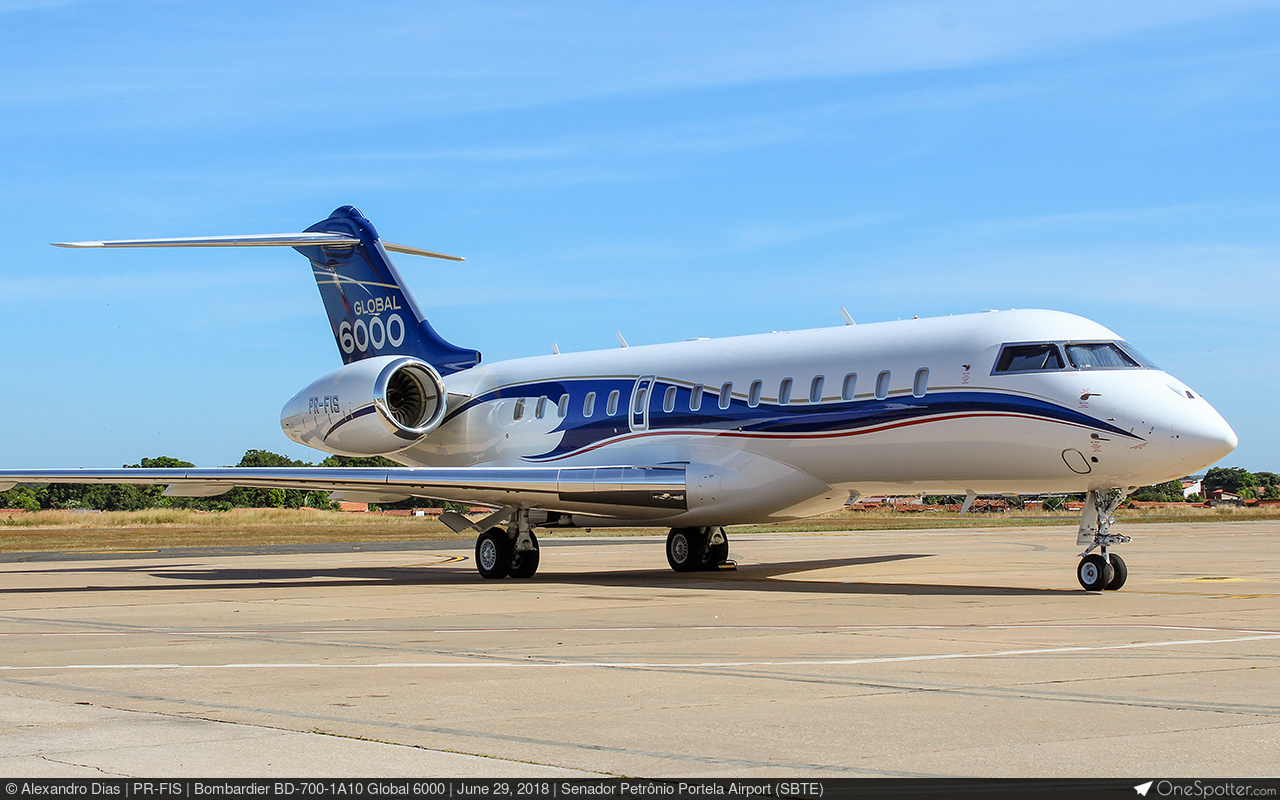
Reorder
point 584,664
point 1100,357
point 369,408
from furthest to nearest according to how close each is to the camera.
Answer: point 369,408, point 1100,357, point 584,664

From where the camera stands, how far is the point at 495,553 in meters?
22.5

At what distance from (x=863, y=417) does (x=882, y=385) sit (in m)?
0.53

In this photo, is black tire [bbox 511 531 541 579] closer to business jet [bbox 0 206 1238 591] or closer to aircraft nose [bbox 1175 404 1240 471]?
business jet [bbox 0 206 1238 591]

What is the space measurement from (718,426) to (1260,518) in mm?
49336

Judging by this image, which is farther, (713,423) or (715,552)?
(715,552)

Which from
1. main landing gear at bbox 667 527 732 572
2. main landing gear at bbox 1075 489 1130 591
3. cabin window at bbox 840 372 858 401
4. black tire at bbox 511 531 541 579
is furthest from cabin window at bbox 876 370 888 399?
black tire at bbox 511 531 541 579

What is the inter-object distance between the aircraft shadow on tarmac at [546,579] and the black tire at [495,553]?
322 mm

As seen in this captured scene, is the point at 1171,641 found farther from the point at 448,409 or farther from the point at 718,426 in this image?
the point at 448,409

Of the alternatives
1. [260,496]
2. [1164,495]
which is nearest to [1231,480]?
[1164,495]

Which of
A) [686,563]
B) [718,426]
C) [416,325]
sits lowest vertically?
[686,563]

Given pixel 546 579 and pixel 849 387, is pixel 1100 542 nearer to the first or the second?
pixel 849 387
